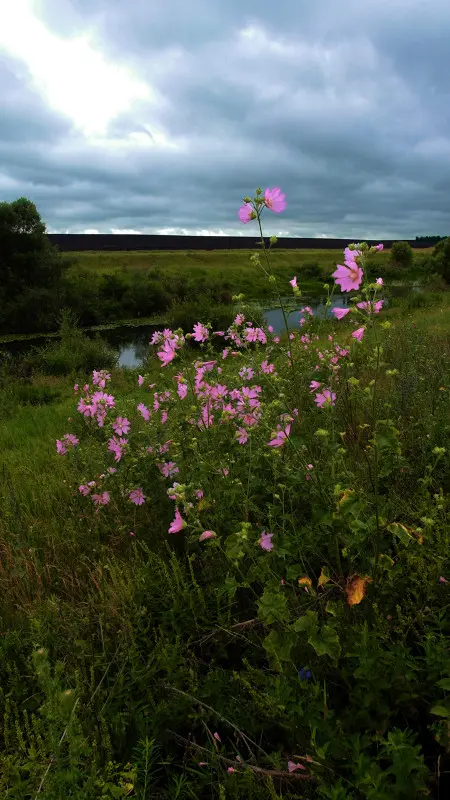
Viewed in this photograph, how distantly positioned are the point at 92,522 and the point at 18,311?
82.9ft

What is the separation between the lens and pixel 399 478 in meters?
2.57

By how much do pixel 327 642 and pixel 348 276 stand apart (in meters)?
1.14

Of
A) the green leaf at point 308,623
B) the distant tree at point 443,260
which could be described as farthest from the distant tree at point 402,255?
the green leaf at point 308,623

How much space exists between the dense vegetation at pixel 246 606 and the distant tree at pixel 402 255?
5611cm

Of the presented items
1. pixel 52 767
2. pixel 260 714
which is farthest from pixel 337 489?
pixel 52 767

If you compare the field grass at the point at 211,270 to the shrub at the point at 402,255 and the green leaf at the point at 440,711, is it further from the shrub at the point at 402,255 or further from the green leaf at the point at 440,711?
the green leaf at the point at 440,711

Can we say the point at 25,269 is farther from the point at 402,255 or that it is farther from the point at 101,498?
the point at 402,255

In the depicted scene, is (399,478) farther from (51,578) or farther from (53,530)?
(53,530)

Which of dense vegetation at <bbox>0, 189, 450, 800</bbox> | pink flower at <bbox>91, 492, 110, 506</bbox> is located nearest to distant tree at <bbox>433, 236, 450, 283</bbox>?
dense vegetation at <bbox>0, 189, 450, 800</bbox>

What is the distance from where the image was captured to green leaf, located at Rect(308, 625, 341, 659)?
1256 mm

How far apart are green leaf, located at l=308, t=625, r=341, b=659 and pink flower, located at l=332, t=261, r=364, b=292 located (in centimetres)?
106

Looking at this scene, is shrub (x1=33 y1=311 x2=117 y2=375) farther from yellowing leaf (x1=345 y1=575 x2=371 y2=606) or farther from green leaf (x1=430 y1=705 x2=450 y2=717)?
green leaf (x1=430 y1=705 x2=450 y2=717)

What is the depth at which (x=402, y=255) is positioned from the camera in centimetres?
5447

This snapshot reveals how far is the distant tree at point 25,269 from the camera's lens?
2556 centimetres
